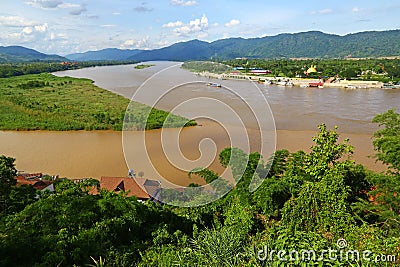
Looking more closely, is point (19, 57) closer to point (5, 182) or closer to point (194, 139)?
point (194, 139)

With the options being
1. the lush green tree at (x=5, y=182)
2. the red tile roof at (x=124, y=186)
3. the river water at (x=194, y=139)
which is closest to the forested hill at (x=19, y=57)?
the river water at (x=194, y=139)

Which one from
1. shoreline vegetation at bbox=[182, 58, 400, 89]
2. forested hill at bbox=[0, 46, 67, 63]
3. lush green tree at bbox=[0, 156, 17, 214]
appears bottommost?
lush green tree at bbox=[0, 156, 17, 214]

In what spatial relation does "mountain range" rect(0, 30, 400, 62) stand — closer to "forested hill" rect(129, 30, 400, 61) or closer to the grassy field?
"forested hill" rect(129, 30, 400, 61)

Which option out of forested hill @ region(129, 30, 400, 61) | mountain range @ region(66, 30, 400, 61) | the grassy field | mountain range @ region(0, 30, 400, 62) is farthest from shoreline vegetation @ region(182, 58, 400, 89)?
forested hill @ region(129, 30, 400, 61)

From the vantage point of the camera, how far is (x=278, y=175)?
6.18m

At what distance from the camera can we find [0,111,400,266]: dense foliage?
2314 mm

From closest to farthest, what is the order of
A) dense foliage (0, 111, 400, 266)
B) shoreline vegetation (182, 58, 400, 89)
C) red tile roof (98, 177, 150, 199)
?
dense foliage (0, 111, 400, 266) < red tile roof (98, 177, 150, 199) < shoreline vegetation (182, 58, 400, 89)

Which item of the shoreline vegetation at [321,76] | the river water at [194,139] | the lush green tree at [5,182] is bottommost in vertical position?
the river water at [194,139]

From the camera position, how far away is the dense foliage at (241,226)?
2314 millimetres

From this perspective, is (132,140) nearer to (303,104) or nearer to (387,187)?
(387,187)

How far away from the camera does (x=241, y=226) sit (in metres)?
3.97

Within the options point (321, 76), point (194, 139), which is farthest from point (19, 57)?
point (194, 139)

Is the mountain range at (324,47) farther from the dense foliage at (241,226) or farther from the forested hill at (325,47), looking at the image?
the dense foliage at (241,226)

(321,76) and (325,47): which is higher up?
(325,47)
